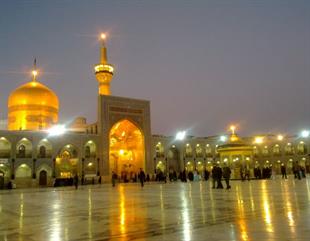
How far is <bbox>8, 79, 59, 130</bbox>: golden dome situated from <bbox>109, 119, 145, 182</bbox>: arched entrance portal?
8318 mm

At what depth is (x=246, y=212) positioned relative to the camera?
280 inches

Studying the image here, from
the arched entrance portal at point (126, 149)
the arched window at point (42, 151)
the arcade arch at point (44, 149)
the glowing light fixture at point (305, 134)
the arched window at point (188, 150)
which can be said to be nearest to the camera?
the arched window at point (42, 151)

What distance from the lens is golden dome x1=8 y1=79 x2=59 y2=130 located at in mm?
42812

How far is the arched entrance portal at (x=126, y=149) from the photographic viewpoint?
4516cm

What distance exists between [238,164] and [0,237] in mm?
32109

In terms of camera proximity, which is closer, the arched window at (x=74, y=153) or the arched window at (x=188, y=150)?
the arched window at (x=74, y=153)

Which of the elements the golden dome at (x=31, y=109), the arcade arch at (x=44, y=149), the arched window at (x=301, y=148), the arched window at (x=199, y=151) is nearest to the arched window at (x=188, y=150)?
the arched window at (x=199, y=151)

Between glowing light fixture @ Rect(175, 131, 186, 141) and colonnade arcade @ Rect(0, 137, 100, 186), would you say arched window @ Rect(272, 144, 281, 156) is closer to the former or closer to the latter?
glowing light fixture @ Rect(175, 131, 186, 141)

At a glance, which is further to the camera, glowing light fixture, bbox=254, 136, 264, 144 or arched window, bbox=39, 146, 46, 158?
glowing light fixture, bbox=254, 136, 264, 144

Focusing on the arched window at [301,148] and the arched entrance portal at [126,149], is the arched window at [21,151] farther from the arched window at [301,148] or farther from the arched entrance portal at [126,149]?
the arched window at [301,148]

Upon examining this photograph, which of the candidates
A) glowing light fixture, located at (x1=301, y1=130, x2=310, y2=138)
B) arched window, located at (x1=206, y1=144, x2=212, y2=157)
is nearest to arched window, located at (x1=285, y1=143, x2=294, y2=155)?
glowing light fixture, located at (x1=301, y1=130, x2=310, y2=138)

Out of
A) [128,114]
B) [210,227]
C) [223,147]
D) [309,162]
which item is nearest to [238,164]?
[223,147]

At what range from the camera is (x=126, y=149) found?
152 feet

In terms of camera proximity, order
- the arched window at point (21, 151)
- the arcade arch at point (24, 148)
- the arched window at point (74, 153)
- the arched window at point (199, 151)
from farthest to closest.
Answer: the arched window at point (199, 151)
the arched window at point (74, 153)
the arcade arch at point (24, 148)
the arched window at point (21, 151)
